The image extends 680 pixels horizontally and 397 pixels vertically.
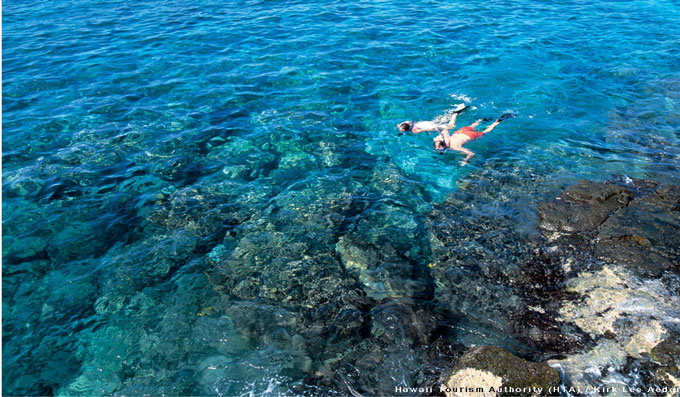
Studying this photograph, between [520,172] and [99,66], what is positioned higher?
[99,66]

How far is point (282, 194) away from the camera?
451 inches

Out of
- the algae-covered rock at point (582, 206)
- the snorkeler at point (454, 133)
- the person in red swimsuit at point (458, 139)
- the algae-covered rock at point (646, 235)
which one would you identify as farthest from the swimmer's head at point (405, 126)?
the algae-covered rock at point (646, 235)

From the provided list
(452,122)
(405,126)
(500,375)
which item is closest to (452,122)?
(452,122)

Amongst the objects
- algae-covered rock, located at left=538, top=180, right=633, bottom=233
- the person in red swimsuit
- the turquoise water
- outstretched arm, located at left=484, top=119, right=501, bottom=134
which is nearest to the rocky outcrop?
algae-covered rock, located at left=538, top=180, right=633, bottom=233

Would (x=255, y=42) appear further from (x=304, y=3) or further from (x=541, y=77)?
(x=541, y=77)

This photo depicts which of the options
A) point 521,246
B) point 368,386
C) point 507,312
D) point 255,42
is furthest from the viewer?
point 255,42

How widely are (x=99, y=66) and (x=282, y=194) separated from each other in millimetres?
11570

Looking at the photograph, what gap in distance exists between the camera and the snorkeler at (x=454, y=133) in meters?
13.0

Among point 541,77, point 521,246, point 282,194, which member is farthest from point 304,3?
point 521,246

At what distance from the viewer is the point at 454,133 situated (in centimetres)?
1327

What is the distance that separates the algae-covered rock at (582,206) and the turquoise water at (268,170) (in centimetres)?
49

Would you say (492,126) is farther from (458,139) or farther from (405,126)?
(405,126)

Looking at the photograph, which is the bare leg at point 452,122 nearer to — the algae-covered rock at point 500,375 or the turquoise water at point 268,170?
the turquoise water at point 268,170

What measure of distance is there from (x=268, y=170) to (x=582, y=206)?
27.4 ft
